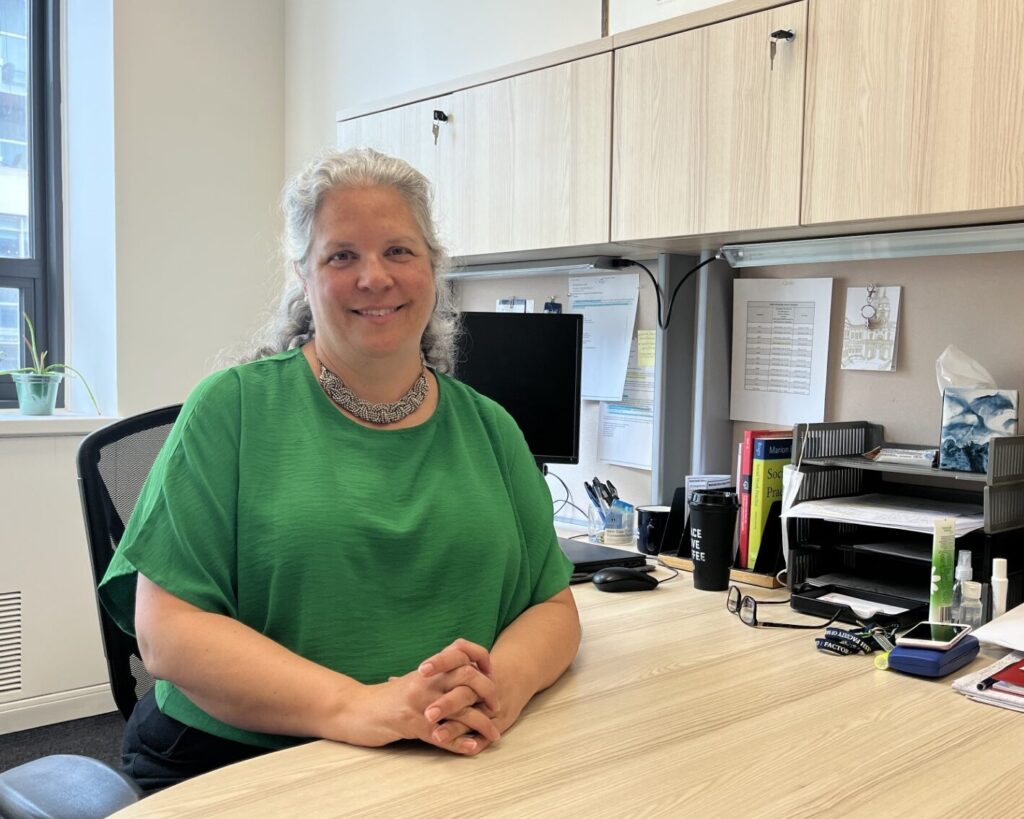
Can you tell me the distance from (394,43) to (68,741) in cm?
236

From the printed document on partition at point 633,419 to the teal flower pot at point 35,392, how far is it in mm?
1842

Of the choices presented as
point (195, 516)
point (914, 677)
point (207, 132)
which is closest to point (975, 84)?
point (914, 677)

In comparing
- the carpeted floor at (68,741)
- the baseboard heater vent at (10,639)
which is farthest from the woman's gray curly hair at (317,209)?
the baseboard heater vent at (10,639)

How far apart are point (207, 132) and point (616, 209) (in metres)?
1.96

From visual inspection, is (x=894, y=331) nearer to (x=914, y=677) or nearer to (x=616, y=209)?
(x=616, y=209)

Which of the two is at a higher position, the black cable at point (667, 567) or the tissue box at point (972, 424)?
the tissue box at point (972, 424)

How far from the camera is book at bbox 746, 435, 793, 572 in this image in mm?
1767

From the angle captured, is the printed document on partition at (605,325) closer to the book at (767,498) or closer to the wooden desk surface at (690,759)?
the book at (767,498)

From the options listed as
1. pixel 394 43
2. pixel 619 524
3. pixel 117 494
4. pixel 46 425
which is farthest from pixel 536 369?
pixel 46 425

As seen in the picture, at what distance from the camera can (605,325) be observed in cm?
235

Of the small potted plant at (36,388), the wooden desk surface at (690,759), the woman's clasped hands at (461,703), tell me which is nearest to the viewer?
the wooden desk surface at (690,759)

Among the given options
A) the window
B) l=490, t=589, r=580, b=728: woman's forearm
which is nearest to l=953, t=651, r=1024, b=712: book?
l=490, t=589, r=580, b=728: woman's forearm

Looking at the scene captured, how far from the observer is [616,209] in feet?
6.17

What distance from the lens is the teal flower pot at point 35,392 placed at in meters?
3.02
